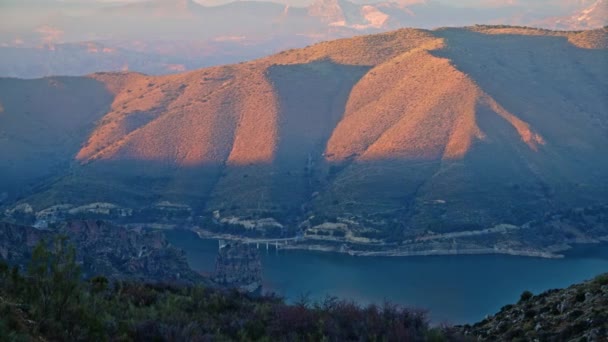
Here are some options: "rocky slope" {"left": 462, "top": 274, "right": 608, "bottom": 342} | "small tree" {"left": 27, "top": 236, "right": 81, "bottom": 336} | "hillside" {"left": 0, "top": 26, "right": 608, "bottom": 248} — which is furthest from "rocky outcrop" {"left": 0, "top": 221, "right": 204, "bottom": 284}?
"hillside" {"left": 0, "top": 26, "right": 608, "bottom": 248}

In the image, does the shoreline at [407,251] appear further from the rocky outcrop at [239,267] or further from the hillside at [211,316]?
the hillside at [211,316]

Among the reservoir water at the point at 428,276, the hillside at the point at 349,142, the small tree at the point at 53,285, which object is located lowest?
the reservoir water at the point at 428,276

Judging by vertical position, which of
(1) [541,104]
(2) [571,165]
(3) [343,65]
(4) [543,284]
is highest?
(3) [343,65]

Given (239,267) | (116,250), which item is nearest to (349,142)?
(239,267)

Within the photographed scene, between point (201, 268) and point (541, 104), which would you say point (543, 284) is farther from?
point (541, 104)

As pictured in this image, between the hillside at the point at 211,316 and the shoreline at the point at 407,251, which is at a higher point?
the shoreline at the point at 407,251

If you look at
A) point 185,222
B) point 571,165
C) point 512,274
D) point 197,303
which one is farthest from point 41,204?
point 197,303

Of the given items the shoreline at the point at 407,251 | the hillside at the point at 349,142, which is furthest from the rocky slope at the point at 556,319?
the hillside at the point at 349,142
